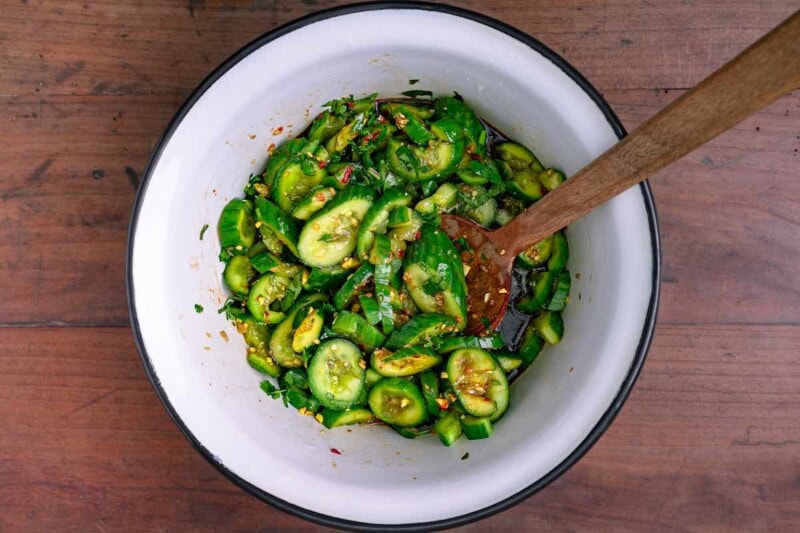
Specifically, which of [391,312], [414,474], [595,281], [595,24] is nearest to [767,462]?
[595,281]

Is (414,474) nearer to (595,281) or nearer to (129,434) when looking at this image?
(595,281)

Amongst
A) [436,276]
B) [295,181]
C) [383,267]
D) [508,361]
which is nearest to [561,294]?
[508,361]

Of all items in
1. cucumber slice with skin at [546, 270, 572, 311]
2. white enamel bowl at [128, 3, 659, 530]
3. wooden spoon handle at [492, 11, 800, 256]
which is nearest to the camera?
wooden spoon handle at [492, 11, 800, 256]

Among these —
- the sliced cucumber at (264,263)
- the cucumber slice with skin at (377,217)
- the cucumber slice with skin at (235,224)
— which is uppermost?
the cucumber slice with skin at (377,217)

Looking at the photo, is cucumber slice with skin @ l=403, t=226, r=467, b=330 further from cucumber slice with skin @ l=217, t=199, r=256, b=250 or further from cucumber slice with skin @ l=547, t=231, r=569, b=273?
cucumber slice with skin @ l=217, t=199, r=256, b=250

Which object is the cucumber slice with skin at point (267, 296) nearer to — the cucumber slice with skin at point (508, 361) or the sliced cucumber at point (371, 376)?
the sliced cucumber at point (371, 376)

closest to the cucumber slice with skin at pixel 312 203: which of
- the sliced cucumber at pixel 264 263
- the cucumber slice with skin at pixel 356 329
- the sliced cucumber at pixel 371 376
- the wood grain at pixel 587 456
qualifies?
the sliced cucumber at pixel 264 263

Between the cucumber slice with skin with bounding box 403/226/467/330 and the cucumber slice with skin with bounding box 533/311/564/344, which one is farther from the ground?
the cucumber slice with skin with bounding box 403/226/467/330

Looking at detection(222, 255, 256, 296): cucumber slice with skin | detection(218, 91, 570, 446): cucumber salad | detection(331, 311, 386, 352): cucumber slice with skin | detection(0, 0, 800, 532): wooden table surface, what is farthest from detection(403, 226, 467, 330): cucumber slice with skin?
detection(0, 0, 800, 532): wooden table surface
